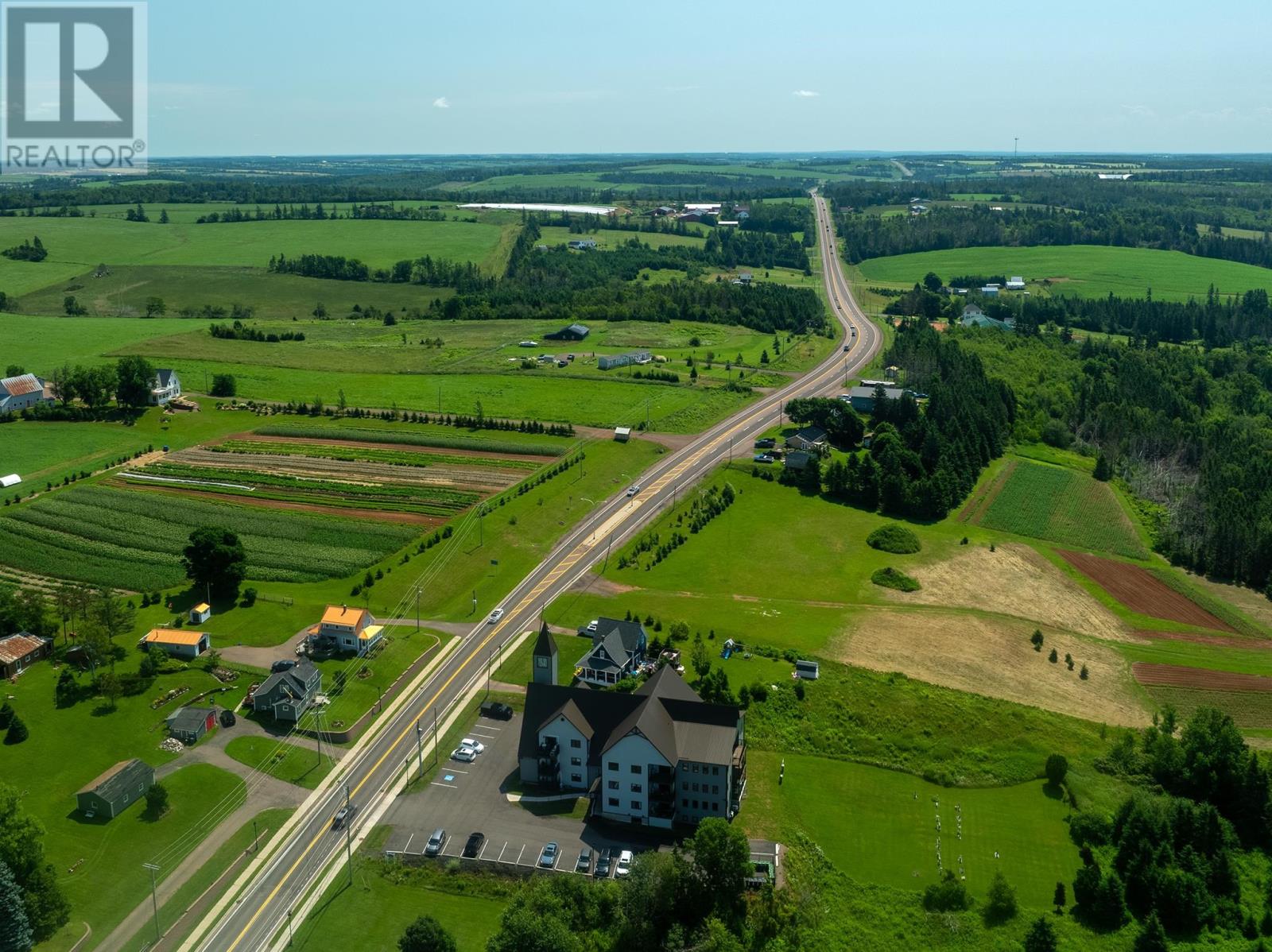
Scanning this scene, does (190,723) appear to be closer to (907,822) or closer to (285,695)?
(285,695)

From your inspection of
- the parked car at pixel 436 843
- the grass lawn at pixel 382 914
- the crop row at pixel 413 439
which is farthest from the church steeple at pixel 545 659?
the crop row at pixel 413 439

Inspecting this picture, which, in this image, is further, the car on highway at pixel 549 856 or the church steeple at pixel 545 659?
the church steeple at pixel 545 659

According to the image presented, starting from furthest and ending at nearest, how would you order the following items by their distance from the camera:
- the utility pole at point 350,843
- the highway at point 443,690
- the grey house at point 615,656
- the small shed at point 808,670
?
the small shed at point 808,670 < the grey house at point 615,656 < the utility pole at point 350,843 < the highway at point 443,690

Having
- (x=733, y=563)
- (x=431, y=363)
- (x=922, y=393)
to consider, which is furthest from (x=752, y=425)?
(x=431, y=363)

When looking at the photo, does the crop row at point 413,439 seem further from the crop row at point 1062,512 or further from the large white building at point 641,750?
the large white building at point 641,750

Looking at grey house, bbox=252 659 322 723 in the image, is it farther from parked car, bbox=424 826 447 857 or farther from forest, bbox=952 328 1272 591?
forest, bbox=952 328 1272 591

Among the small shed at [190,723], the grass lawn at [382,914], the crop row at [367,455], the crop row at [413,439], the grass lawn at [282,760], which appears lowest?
the grass lawn at [382,914]
